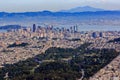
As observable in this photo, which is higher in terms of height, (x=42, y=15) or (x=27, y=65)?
(x=27, y=65)

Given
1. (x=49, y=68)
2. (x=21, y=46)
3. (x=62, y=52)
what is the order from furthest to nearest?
(x=21, y=46)
(x=62, y=52)
(x=49, y=68)

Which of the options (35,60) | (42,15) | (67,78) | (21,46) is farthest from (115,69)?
(42,15)

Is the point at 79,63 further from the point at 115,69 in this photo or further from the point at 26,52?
the point at 26,52

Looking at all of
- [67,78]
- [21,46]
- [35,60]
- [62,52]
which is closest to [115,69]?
[67,78]

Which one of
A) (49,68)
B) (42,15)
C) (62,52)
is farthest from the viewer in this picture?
(42,15)

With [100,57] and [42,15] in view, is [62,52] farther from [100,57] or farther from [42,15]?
[42,15]

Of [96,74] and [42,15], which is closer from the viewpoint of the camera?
[96,74]
